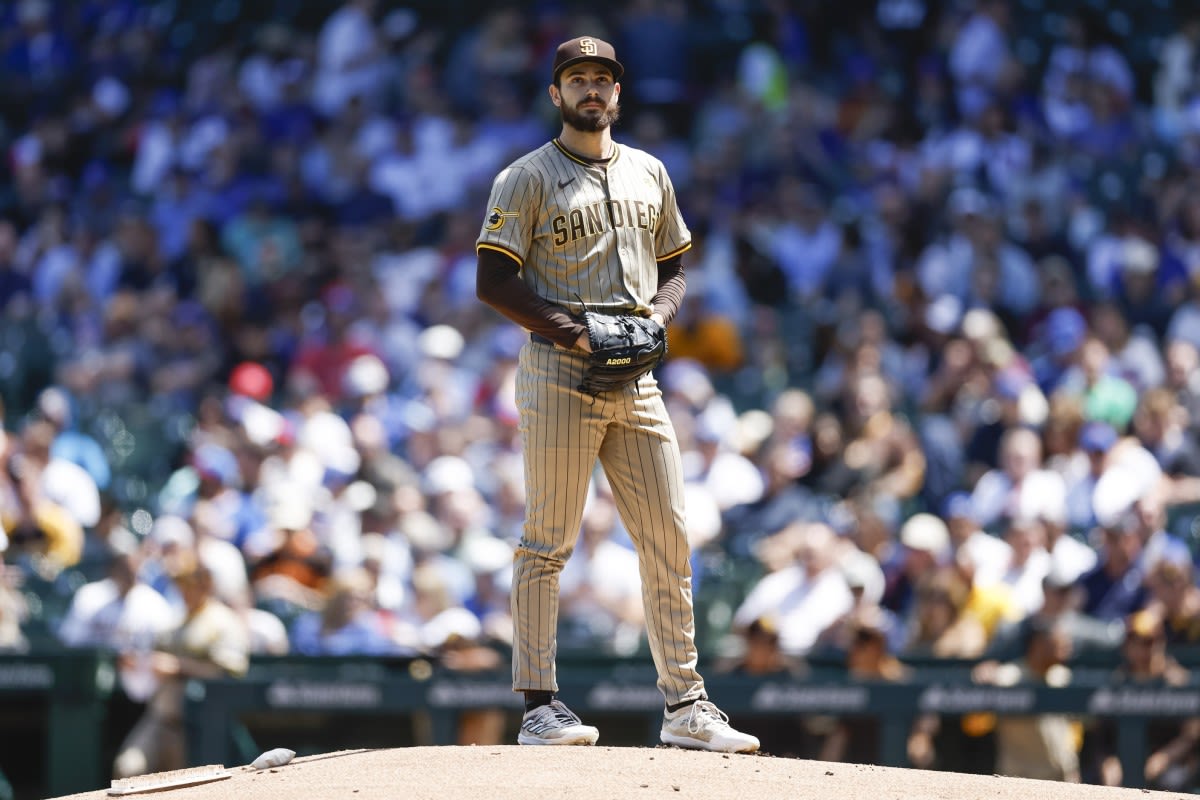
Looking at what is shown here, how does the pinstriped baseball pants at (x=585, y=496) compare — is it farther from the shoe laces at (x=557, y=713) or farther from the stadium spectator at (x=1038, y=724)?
the stadium spectator at (x=1038, y=724)

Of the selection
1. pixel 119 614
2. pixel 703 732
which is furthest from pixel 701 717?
pixel 119 614

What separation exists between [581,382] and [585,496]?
376 mm

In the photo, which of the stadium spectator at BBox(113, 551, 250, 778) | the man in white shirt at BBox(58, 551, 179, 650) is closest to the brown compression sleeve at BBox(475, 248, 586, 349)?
the stadium spectator at BBox(113, 551, 250, 778)

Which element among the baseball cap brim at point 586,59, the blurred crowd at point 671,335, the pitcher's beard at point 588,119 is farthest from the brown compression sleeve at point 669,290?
the blurred crowd at point 671,335

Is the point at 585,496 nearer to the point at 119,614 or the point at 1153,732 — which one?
the point at 1153,732

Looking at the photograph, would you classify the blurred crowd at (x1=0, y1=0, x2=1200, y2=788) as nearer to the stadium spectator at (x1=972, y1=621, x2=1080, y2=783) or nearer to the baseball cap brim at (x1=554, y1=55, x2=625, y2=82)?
the stadium spectator at (x1=972, y1=621, x2=1080, y2=783)

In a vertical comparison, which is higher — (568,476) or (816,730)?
(568,476)

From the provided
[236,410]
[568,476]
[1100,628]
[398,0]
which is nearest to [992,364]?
[1100,628]

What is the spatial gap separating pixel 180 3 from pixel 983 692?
1118cm

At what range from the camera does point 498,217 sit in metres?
5.53

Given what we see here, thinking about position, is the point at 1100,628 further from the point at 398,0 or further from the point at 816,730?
the point at 398,0

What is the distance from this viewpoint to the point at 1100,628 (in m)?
9.28

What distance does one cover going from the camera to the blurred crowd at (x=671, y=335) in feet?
31.7

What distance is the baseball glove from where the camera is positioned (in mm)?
5484
